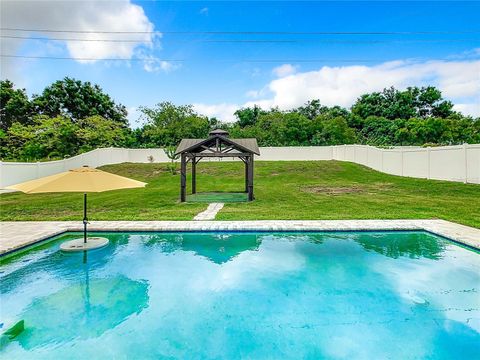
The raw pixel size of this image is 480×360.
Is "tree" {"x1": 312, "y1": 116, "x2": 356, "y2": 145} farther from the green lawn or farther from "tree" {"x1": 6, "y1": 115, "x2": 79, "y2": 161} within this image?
"tree" {"x1": 6, "y1": 115, "x2": 79, "y2": 161}

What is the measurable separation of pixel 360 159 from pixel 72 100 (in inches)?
1130

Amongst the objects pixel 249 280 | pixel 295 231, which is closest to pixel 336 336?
pixel 249 280

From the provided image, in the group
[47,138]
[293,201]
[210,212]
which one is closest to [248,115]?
[47,138]

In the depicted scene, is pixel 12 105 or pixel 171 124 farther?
pixel 171 124

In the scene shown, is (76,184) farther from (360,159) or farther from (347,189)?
(360,159)

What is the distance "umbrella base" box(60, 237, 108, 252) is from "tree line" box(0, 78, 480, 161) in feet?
70.6

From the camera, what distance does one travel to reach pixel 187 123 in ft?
112

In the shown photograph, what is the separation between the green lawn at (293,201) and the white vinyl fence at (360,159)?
0.83 m

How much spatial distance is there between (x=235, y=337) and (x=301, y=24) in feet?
63.3

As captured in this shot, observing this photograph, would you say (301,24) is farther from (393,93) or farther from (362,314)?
(393,93)

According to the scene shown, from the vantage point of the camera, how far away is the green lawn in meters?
9.79

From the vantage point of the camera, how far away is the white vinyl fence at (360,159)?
1470 centimetres

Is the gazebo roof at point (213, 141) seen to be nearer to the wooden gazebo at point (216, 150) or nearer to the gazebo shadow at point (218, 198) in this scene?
the wooden gazebo at point (216, 150)

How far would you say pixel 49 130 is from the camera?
2680 centimetres
